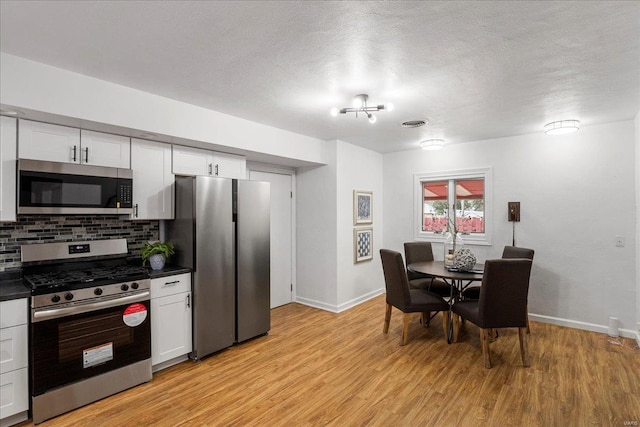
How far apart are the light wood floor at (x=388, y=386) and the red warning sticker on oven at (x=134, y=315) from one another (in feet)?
1.75

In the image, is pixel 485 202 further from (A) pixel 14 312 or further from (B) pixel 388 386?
(A) pixel 14 312

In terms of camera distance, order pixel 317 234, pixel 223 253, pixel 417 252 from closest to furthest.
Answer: pixel 223 253 < pixel 417 252 < pixel 317 234

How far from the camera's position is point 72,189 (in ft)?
8.41

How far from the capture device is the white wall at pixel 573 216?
143 inches

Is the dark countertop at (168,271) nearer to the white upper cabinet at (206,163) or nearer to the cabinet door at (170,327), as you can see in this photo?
the cabinet door at (170,327)

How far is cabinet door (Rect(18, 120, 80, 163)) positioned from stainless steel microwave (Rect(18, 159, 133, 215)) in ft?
0.29

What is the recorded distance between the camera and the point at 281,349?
3.35 meters

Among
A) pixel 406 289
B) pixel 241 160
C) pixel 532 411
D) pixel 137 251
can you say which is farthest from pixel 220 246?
pixel 532 411

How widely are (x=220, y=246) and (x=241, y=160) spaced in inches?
46.1

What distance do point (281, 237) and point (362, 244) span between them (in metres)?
1.27

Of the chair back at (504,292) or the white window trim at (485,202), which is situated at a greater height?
the white window trim at (485,202)

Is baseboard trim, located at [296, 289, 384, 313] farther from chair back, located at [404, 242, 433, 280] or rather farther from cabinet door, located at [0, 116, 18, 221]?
cabinet door, located at [0, 116, 18, 221]

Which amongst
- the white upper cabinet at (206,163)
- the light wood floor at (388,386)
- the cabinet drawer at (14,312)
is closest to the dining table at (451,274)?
the light wood floor at (388,386)

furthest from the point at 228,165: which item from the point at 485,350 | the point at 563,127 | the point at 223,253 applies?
the point at 563,127
